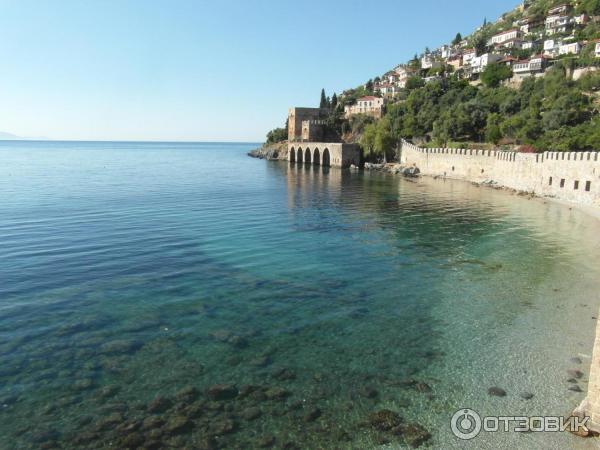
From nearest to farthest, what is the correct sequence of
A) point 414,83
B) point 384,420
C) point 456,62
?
point 384,420
point 414,83
point 456,62

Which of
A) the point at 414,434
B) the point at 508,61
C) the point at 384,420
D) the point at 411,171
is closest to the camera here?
the point at 414,434

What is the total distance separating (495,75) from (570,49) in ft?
64.9

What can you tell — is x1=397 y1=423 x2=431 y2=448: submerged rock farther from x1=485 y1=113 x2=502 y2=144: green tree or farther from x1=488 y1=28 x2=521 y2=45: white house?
x1=488 y1=28 x2=521 y2=45: white house

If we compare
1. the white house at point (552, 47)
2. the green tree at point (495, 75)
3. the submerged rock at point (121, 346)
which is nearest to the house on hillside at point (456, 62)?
the white house at point (552, 47)

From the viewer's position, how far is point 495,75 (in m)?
87.2

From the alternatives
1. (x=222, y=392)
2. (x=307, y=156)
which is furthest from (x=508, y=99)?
(x=222, y=392)

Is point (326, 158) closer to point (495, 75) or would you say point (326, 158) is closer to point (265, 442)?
point (495, 75)

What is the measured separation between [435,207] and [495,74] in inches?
2556

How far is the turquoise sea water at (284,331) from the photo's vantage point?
342 inches

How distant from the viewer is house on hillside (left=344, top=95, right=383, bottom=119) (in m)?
102

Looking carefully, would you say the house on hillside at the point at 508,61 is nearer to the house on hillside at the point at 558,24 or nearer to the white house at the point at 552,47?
the white house at the point at 552,47

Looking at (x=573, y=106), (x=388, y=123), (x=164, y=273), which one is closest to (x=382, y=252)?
(x=164, y=273)

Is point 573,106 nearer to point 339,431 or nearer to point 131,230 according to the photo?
point 131,230
